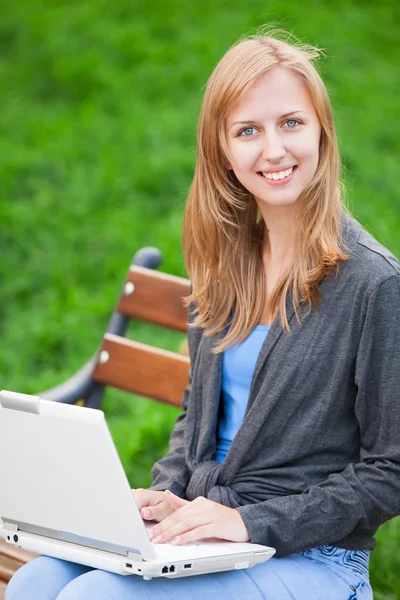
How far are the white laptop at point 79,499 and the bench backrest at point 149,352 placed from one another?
3.44 feet

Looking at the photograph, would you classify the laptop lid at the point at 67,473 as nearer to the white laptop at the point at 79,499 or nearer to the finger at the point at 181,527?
the white laptop at the point at 79,499

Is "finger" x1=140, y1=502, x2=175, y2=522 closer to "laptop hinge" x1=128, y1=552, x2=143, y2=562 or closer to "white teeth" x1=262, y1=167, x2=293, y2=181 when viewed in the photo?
"laptop hinge" x1=128, y1=552, x2=143, y2=562

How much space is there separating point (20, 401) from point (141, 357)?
123cm

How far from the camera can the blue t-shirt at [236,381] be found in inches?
95.4

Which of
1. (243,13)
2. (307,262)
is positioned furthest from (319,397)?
(243,13)

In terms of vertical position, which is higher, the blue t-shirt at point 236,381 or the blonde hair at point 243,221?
the blonde hair at point 243,221

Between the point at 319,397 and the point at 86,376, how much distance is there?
1.17 metres

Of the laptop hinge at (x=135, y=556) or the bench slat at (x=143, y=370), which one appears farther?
the bench slat at (x=143, y=370)

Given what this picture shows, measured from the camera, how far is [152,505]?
2.43m

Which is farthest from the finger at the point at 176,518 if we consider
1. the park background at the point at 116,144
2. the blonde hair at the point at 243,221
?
the park background at the point at 116,144

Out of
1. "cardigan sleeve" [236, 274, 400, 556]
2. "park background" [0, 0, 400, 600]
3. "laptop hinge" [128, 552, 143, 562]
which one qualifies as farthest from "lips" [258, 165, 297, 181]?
"park background" [0, 0, 400, 600]

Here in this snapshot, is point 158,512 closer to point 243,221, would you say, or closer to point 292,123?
point 243,221

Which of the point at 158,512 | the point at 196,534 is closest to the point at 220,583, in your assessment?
the point at 196,534

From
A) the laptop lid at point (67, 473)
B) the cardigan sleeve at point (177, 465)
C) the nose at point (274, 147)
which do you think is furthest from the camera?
the cardigan sleeve at point (177, 465)
